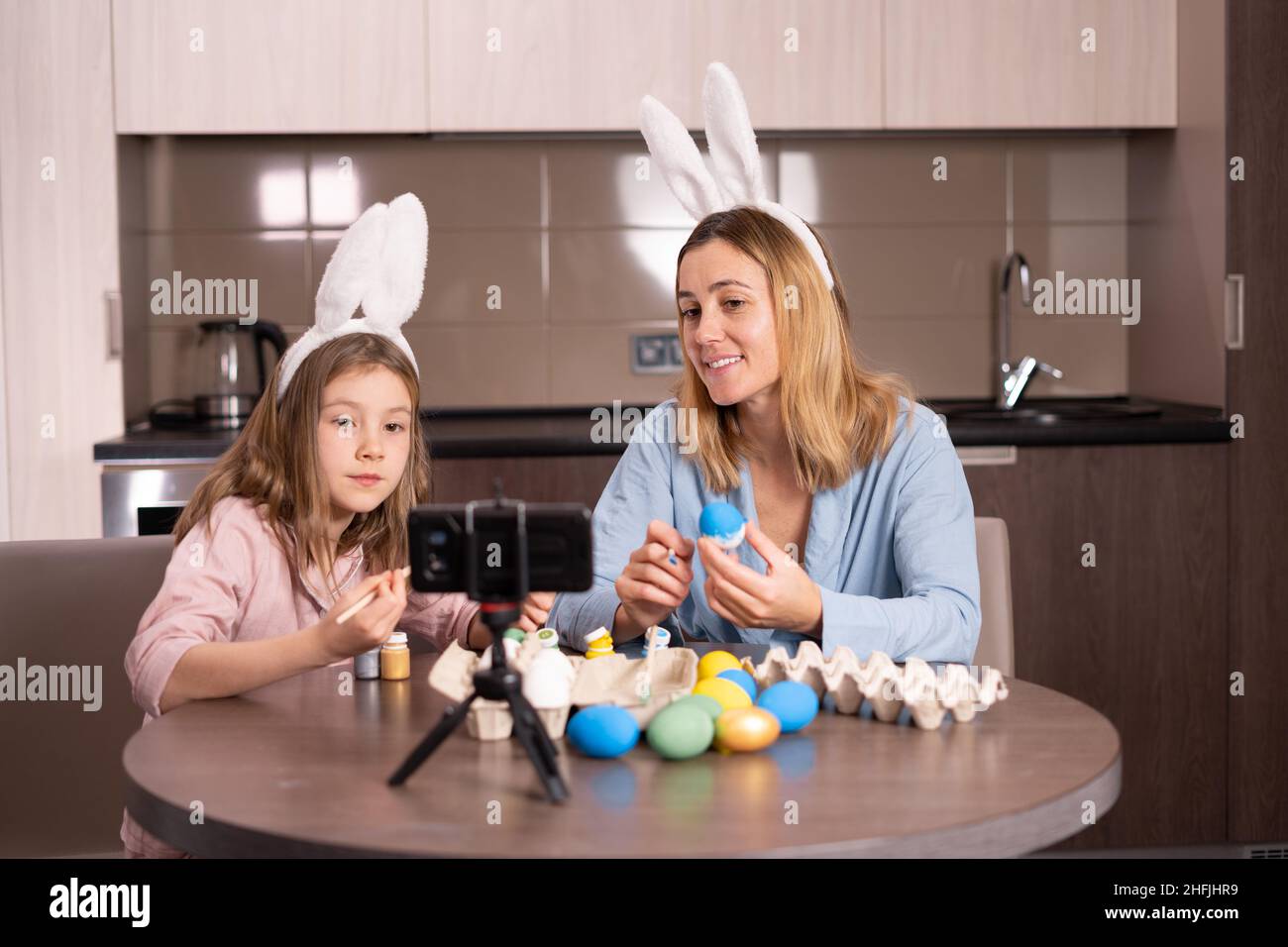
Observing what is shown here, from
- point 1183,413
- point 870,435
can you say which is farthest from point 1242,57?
point 870,435

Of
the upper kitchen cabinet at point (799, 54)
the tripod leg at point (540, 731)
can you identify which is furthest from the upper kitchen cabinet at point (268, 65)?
the tripod leg at point (540, 731)

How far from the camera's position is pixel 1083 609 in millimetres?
2801

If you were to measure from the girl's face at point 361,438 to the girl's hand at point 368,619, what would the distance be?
15.9 inches

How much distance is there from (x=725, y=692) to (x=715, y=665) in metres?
0.12

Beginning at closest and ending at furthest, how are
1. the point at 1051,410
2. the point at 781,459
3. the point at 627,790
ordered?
the point at 627,790 → the point at 781,459 → the point at 1051,410

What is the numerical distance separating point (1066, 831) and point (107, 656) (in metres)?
1.25

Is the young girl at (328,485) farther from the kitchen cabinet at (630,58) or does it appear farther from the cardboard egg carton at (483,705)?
the kitchen cabinet at (630,58)

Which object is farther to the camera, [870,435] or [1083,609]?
[1083,609]

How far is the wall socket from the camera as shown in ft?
10.8

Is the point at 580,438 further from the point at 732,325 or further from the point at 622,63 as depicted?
the point at 732,325

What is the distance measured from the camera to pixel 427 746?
1065mm

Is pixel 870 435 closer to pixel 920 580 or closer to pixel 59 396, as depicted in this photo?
pixel 920 580

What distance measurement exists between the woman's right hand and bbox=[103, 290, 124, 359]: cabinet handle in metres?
1.80

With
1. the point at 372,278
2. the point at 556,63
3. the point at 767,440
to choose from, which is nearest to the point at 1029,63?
the point at 556,63
